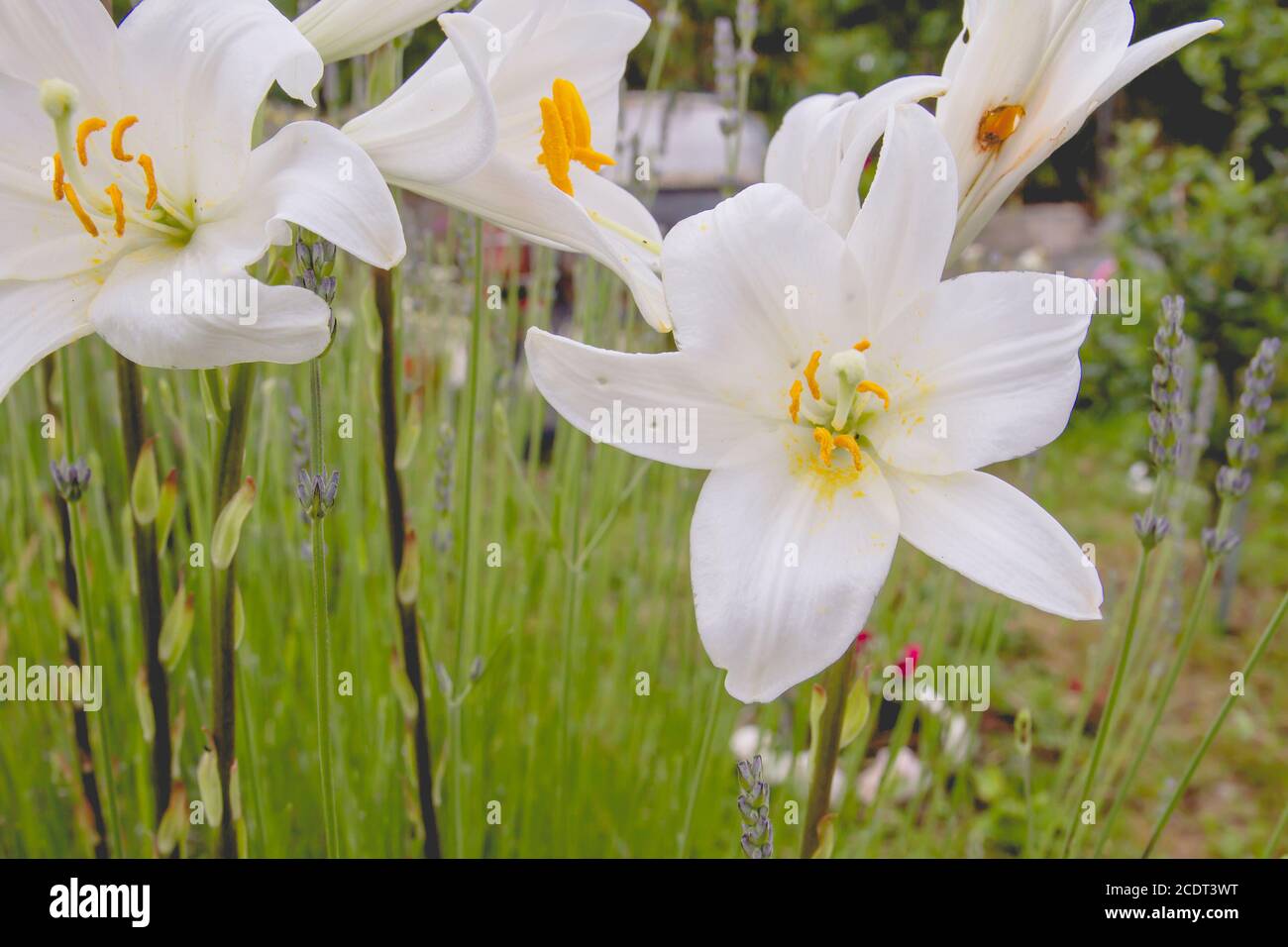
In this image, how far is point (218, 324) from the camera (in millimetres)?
625

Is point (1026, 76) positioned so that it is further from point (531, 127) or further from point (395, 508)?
point (395, 508)

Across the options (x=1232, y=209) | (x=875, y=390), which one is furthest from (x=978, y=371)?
(x=1232, y=209)

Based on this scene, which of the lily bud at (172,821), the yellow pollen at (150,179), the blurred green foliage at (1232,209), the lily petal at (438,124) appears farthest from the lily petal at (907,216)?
the blurred green foliage at (1232,209)

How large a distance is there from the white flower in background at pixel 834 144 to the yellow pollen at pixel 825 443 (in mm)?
139

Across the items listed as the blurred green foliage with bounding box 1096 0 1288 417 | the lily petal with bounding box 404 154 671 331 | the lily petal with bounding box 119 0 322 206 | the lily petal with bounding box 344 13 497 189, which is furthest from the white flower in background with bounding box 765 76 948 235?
the blurred green foliage with bounding box 1096 0 1288 417

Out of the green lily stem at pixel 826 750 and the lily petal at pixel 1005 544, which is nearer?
the lily petal at pixel 1005 544

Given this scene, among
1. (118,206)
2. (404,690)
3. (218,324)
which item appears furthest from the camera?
(404,690)

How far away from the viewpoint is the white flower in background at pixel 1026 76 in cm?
73

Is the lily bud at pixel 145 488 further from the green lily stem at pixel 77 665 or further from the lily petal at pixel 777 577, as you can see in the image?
the lily petal at pixel 777 577

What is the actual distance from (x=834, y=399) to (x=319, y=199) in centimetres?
36

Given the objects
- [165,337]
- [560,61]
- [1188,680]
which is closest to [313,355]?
[165,337]

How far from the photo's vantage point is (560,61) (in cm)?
84
